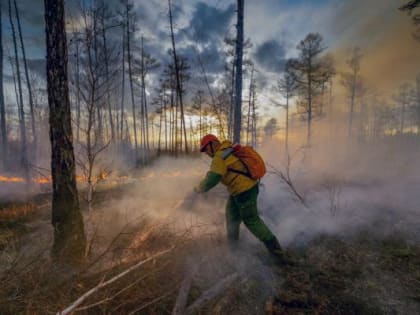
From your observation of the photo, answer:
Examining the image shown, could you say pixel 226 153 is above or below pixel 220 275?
above

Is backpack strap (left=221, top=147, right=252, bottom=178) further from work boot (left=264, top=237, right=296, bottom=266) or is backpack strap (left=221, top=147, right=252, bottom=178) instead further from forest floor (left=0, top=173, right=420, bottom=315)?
forest floor (left=0, top=173, right=420, bottom=315)

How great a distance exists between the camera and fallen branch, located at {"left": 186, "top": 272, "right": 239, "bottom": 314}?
2469mm

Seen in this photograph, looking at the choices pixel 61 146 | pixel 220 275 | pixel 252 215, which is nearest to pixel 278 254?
pixel 252 215

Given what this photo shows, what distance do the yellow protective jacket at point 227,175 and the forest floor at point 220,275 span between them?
1.14 metres

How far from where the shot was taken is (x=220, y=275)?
10.4 ft

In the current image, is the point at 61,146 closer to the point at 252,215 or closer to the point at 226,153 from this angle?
the point at 226,153

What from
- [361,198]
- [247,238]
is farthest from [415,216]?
[247,238]

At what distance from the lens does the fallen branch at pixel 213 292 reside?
2.47 m

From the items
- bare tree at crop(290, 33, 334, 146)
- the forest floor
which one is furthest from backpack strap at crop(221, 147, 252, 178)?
bare tree at crop(290, 33, 334, 146)

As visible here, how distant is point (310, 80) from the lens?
1766cm

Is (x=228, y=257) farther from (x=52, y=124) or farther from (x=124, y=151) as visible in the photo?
(x=124, y=151)

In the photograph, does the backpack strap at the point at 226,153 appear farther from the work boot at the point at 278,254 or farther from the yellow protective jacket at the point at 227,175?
the work boot at the point at 278,254

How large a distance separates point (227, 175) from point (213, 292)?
175cm

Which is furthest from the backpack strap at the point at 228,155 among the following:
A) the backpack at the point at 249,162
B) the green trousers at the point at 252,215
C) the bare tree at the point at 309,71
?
the bare tree at the point at 309,71
